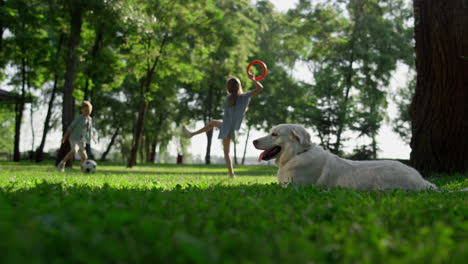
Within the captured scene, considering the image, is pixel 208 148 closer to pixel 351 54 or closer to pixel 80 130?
pixel 351 54

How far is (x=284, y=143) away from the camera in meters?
5.66

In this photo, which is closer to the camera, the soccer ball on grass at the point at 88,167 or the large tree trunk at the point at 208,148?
the soccer ball on grass at the point at 88,167

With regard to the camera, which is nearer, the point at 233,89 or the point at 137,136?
the point at 233,89

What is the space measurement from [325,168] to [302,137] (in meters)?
0.58

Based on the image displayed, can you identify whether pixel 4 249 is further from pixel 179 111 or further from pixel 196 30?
pixel 179 111

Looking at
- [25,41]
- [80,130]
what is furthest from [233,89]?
[25,41]

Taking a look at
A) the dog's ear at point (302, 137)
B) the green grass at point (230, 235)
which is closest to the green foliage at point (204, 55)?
the dog's ear at point (302, 137)

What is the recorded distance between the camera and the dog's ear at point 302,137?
5492mm

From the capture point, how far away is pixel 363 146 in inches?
1025

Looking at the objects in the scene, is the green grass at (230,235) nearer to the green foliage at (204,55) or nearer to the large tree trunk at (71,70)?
the large tree trunk at (71,70)

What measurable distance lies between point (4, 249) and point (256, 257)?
107cm

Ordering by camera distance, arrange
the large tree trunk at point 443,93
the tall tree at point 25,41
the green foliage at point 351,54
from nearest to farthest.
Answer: the large tree trunk at point 443,93 < the tall tree at point 25,41 < the green foliage at point 351,54

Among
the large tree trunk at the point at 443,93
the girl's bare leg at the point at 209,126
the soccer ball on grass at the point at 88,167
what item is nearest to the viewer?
the large tree trunk at the point at 443,93

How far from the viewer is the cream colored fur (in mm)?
5176
